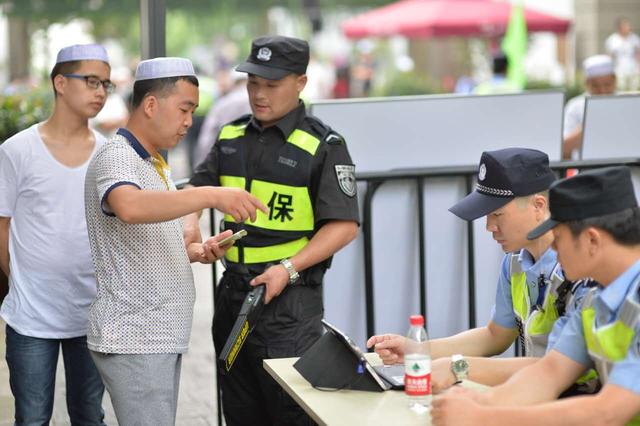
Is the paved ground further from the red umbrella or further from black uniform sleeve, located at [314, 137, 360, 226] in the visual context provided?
the red umbrella

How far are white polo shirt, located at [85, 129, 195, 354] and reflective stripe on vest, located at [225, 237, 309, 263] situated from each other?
660 millimetres

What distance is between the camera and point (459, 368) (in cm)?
369

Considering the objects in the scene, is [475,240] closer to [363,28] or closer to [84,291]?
[84,291]

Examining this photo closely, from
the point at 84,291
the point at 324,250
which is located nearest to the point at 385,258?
the point at 324,250

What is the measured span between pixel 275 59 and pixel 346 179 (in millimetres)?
562

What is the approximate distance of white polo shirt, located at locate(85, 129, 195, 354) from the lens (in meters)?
3.98

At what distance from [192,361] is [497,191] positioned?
14.1 ft

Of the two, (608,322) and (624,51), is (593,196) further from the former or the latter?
(624,51)

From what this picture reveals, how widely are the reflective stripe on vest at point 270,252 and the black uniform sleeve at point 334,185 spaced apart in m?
0.13

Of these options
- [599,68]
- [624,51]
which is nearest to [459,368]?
[599,68]

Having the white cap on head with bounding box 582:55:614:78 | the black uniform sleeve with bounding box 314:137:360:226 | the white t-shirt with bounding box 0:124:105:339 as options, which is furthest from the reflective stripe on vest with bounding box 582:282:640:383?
the white cap on head with bounding box 582:55:614:78

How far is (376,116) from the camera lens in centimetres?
569

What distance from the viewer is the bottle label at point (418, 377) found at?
346cm

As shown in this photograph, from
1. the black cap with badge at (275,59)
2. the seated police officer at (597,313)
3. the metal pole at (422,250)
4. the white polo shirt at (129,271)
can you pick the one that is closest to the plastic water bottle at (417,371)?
the seated police officer at (597,313)
